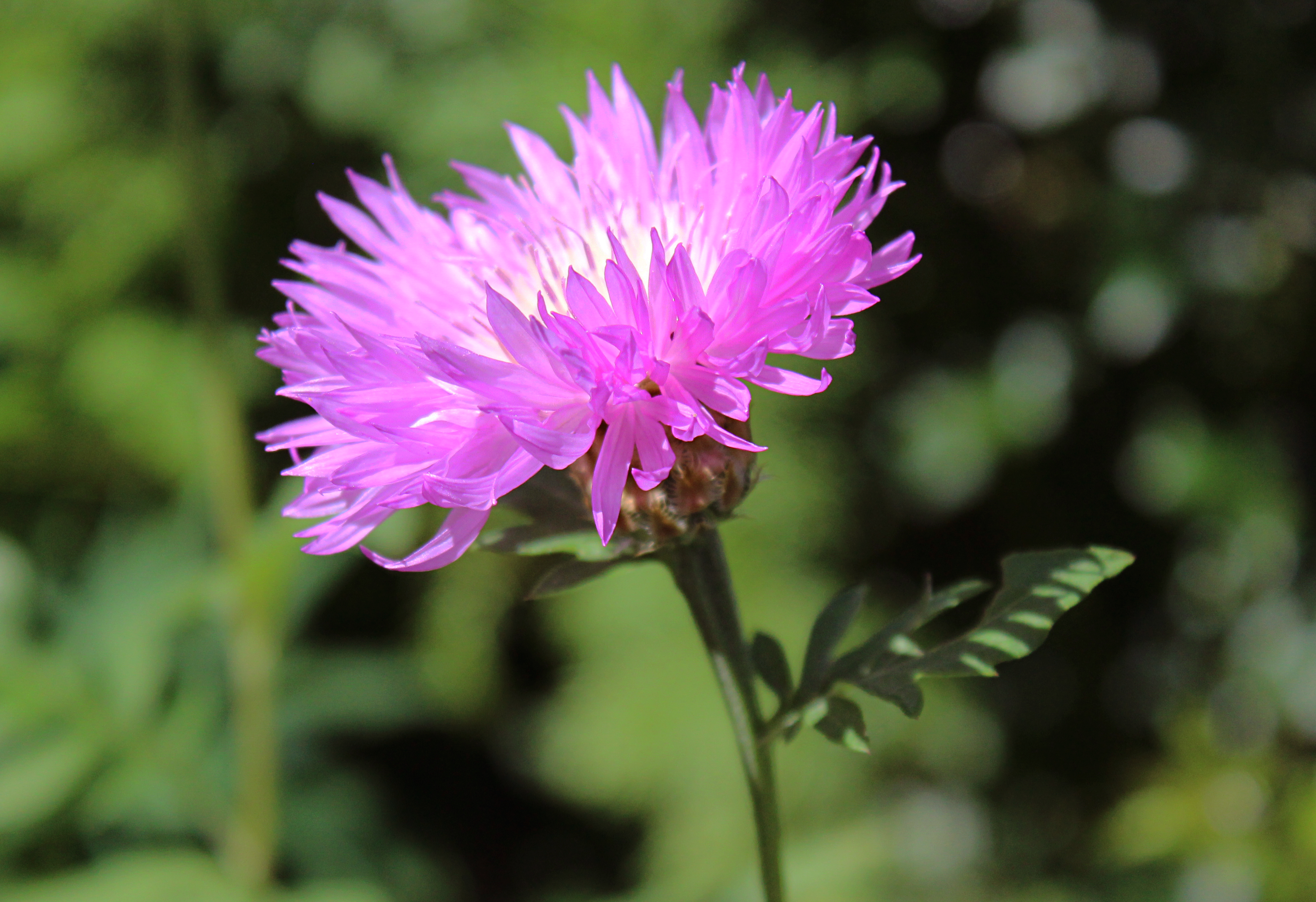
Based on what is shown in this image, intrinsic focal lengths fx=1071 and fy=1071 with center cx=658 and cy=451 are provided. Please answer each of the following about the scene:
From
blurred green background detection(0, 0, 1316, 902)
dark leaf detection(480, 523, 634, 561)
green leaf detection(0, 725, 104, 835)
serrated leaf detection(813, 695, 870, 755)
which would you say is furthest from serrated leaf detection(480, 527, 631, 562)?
green leaf detection(0, 725, 104, 835)

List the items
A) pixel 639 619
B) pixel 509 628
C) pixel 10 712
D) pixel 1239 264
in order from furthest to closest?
pixel 509 628, pixel 639 619, pixel 1239 264, pixel 10 712

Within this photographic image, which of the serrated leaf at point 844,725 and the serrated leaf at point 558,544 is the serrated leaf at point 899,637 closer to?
the serrated leaf at point 844,725

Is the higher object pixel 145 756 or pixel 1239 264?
pixel 1239 264

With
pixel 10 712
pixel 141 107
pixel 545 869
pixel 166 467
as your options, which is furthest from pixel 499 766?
pixel 141 107

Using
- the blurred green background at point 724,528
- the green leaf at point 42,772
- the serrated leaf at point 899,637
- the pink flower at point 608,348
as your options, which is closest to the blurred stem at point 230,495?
the blurred green background at point 724,528

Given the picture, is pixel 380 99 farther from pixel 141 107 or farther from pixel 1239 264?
pixel 1239 264

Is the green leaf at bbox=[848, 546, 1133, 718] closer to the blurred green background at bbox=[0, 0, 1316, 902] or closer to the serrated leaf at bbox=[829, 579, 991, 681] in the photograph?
the serrated leaf at bbox=[829, 579, 991, 681]

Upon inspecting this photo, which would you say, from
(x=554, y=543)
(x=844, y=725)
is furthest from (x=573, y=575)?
(x=844, y=725)
